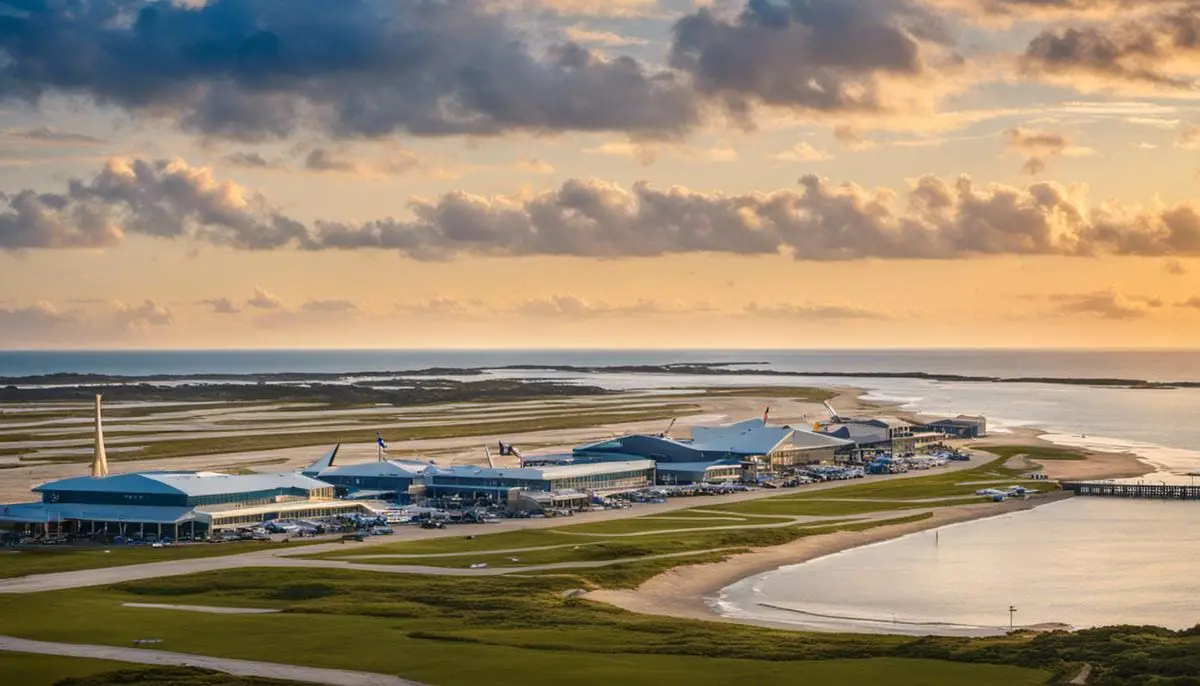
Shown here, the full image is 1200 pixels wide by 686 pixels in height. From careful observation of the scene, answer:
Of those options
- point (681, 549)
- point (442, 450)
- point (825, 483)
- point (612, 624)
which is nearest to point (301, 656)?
point (612, 624)

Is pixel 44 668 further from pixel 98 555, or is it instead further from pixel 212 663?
pixel 98 555

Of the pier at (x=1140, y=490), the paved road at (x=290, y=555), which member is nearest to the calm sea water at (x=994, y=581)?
the paved road at (x=290, y=555)

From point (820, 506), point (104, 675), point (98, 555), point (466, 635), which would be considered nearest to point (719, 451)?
point (820, 506)

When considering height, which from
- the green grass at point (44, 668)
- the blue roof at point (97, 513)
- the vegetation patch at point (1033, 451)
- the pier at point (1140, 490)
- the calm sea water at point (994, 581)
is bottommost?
the calm sea water at point (994, 581)

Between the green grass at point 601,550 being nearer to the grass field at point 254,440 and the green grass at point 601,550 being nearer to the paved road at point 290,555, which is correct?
the paved road at point 290,555

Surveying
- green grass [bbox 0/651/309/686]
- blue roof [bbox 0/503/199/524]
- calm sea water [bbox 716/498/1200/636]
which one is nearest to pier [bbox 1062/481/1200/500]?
calm sea water [bbox 716/498/1200/636]

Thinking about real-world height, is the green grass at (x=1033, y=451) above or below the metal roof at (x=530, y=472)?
below

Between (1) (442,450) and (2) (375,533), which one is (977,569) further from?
(1) (442,450)
